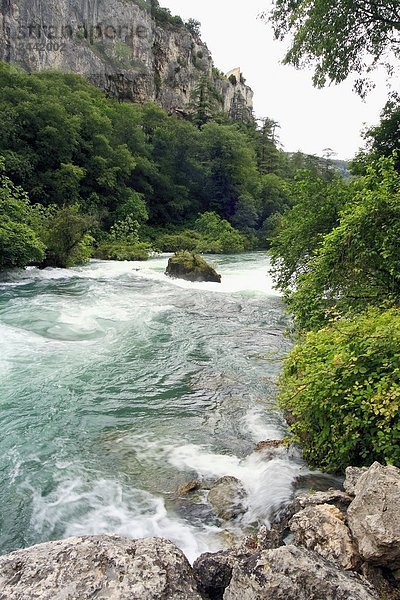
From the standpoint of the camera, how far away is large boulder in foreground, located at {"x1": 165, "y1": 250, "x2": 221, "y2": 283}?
19.2 meters

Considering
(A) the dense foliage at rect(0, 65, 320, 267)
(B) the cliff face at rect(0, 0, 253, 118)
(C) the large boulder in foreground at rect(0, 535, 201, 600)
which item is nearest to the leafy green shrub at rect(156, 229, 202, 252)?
(A) the dense foliage at rect(0, 65, 320, 267)

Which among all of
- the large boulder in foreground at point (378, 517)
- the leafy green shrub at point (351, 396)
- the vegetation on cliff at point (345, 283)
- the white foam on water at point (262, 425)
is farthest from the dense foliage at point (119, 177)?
the large boulder in foreground at point (378, 517)

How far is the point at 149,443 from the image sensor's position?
5355 millimetres

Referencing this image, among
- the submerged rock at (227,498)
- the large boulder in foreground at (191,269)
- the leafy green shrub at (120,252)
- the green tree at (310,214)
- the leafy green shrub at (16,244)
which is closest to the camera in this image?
the submerged rock at (227,498)

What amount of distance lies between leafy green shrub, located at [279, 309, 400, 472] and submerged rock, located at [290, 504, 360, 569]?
748 millimetres

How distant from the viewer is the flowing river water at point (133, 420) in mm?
4016

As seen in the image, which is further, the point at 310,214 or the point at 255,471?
the point at 310,214

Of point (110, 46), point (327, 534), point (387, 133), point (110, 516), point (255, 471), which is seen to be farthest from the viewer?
point (110, 46)

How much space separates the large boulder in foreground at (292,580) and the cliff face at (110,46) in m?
60.2

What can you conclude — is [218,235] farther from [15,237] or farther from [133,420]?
[133,420]

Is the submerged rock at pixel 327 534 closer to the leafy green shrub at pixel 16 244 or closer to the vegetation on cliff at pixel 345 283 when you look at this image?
the vegetation on cliff at pixel 345 283

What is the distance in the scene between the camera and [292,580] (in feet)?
7.02

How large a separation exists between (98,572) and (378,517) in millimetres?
1735

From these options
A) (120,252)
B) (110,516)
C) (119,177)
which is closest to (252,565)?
(110,516)
